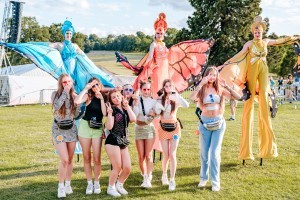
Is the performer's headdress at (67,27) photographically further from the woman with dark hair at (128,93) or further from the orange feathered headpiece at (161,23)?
the woman with dark hair at (128,93)

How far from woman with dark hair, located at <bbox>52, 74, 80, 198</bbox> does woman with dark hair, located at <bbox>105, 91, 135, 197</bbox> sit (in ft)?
1.52

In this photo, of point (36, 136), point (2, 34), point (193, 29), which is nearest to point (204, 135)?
point (36, 136)

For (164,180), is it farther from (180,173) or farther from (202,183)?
(180,173)

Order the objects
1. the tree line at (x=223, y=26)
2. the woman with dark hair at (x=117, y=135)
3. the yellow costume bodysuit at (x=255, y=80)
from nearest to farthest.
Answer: the woman with dark hair at (x=117, y=135), the yellow costume bodysuit at (x=255, y=80), the tree line at (x=223, y=26)

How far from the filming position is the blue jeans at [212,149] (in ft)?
16.6

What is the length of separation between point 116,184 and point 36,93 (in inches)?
629

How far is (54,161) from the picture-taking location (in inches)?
273

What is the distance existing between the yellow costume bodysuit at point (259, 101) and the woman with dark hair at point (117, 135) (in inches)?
95.8

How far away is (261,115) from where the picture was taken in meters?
6.41

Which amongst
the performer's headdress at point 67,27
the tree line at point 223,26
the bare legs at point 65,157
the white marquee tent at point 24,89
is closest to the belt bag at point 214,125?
the bare legs at point 65,157

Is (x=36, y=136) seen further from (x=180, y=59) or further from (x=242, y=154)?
→ (x=242, y=154)

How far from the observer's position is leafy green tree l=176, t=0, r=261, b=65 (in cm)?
2850

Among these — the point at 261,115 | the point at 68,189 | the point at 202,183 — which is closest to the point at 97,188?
the point at 68,189

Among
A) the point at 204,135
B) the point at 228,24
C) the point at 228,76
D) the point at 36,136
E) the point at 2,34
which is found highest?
the point at 228,24
